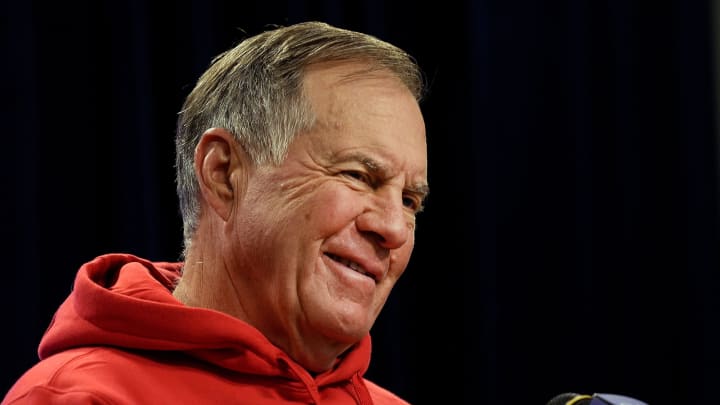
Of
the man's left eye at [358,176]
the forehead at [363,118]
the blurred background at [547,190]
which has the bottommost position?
the blurred background at [547,190]

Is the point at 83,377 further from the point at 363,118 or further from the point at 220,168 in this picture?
the point at 363,118

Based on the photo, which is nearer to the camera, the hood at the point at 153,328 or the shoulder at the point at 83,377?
the shoulder at the point at 83,377

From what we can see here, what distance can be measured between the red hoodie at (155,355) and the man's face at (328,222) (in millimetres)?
72

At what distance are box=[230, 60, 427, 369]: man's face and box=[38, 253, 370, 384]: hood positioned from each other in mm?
73

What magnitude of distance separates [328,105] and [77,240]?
1020 mm

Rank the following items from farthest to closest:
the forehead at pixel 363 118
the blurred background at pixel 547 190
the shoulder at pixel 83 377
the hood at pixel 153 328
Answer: the blurred background at pixel 547 190 → the forehead at pixel 363 118 → the hood at pixel 153 328 → the shoulder at pixel 83 377

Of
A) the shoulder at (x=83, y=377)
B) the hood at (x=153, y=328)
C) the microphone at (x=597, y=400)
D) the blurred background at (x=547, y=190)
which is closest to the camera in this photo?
the microphone at (x=597, y=400)

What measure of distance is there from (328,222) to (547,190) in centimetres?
156

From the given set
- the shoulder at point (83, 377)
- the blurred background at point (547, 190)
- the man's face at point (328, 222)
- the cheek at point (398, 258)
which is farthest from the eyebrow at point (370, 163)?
the blurred background at point (547, 190)

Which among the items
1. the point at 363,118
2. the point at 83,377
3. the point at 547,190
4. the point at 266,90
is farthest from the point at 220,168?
the point at 547,190

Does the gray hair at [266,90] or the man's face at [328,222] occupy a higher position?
the gray hair at [266,90]

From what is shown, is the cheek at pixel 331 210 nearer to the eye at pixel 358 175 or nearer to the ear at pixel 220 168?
the eye at pixel 358 175

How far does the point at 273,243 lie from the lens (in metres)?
1.43

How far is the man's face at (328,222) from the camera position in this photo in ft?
4.67
